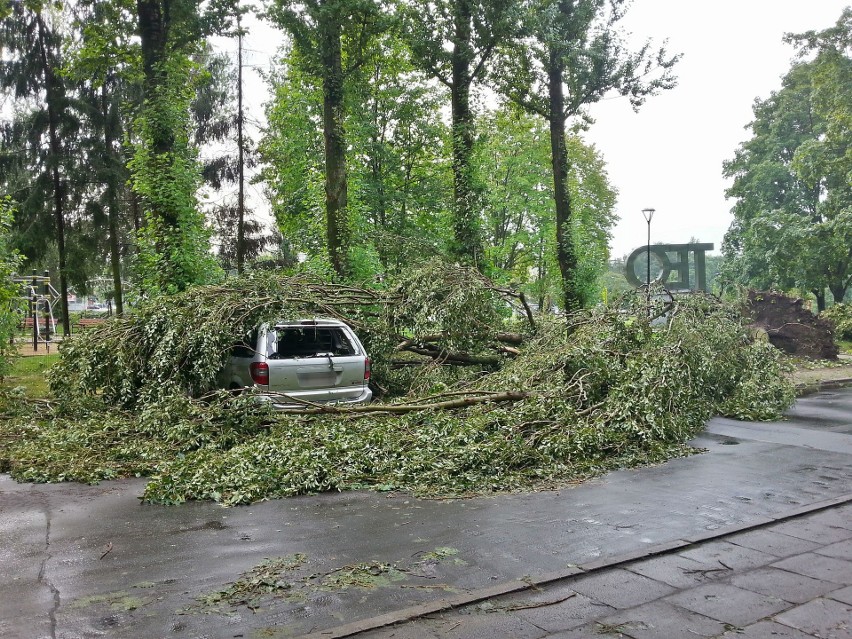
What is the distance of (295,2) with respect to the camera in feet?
57.4

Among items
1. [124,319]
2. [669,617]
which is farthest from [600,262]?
[669,617]

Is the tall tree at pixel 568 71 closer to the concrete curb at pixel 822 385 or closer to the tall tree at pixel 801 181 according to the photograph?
the concrete curb at pixel 822 385

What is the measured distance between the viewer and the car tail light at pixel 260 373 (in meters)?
9.11

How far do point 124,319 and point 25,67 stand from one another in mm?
16410

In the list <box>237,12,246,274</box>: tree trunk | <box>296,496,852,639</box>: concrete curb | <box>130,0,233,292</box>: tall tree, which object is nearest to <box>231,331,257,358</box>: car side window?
<box>296,496,852,639</box>: concrete curb

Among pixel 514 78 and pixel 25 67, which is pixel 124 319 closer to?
pixel 514 78

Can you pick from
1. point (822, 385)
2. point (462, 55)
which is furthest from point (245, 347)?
point (822, 385)

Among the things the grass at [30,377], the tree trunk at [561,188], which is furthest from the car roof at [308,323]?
the tree trunk at [561,188]

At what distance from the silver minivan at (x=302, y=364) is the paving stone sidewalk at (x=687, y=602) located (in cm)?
544

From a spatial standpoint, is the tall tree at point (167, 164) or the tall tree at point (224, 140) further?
the tall tree at point (224, 140)

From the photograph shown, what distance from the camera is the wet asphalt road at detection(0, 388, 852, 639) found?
389 cm

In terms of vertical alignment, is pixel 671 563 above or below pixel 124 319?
below

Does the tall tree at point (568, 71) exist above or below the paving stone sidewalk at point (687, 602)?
above

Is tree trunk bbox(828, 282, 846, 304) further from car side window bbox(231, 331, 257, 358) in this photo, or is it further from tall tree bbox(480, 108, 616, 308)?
car side window bbox(231, 331, 257, 358)
